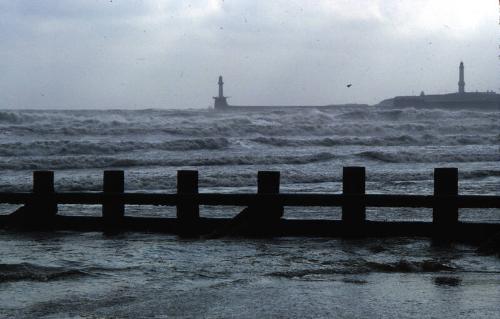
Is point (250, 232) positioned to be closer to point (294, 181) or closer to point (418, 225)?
point (418, 225)

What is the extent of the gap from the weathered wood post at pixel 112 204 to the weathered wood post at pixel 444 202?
12.8 feet

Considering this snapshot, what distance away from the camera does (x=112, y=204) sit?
990 cm

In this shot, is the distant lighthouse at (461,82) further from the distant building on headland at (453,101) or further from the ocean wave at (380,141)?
the ocean wave at (380,141)

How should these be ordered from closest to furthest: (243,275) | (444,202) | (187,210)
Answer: (243,275)
(444,202)
(187,210)

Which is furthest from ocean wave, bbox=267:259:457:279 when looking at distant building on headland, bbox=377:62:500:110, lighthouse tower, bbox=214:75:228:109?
lighthouse tower, bbox=214:75:228:109

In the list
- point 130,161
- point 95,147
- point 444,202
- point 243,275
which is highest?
point 95,147

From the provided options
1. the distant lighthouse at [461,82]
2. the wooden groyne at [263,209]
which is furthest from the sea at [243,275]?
the distant lighthouse at [461,82]

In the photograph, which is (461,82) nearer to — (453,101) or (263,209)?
(453,101)

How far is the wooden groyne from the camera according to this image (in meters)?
9.06

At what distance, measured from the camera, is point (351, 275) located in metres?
6.94

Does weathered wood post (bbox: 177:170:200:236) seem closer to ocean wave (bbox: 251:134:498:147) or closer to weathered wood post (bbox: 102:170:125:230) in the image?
weathered wood post (bbox: 102:170:125:230)

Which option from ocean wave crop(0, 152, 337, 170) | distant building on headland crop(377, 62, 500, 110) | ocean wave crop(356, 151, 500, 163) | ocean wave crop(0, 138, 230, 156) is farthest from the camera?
distant building on headland crop(377, 62, 500, 110)

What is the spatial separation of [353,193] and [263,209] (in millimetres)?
1106

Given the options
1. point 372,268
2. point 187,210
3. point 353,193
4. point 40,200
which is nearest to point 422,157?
point 353,193
